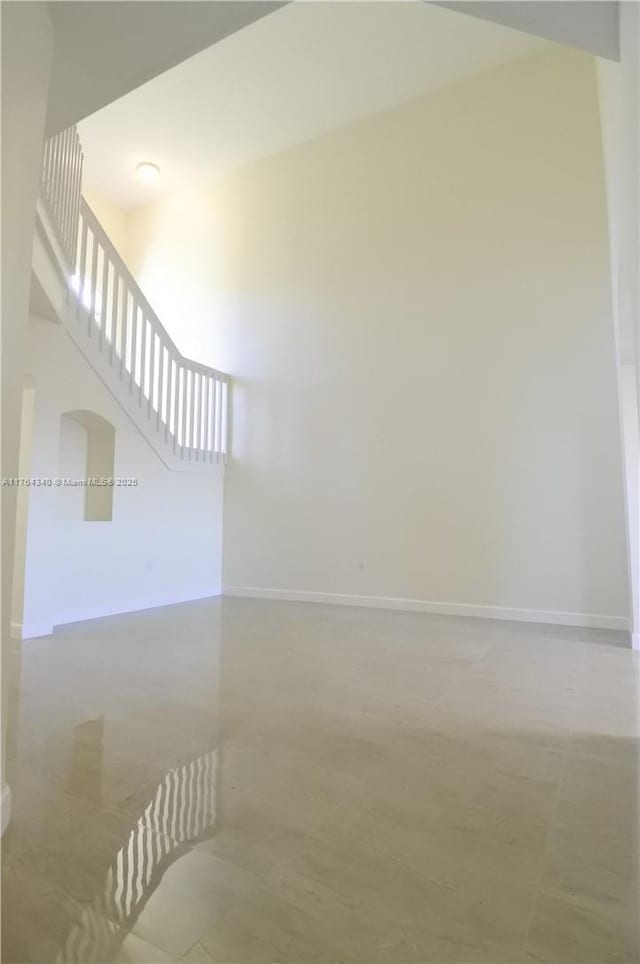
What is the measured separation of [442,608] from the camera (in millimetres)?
4824

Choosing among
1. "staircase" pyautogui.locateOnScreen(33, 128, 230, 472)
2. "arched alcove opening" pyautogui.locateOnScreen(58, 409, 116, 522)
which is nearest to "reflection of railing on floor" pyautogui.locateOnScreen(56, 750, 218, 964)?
"staircase" pyautogui.locateOnScreen(33, 128, 230, 472)

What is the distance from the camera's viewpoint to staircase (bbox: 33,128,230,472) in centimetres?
362

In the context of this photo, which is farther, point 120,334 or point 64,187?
point 120,334

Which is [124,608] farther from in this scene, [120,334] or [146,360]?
[120,334]

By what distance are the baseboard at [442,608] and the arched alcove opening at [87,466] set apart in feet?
5.78

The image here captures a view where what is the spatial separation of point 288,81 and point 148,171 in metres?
2.27

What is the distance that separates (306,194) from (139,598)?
4677mm

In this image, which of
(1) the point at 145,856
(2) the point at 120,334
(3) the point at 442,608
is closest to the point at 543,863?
(1) the point at 145,856

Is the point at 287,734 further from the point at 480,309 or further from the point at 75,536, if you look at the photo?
the point at 480,309

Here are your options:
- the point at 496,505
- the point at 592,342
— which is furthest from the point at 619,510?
the point at 592,342

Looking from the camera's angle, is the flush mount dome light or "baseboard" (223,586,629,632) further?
the flush mount dome light

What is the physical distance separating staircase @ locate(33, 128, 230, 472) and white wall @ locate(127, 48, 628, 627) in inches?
21.0

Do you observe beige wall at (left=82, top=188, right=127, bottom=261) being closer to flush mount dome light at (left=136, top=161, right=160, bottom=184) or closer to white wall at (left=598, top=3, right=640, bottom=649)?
flush mount dome light at (left=136, top=161, right=160, bottom=184)

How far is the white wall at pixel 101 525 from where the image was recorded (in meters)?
3.85
